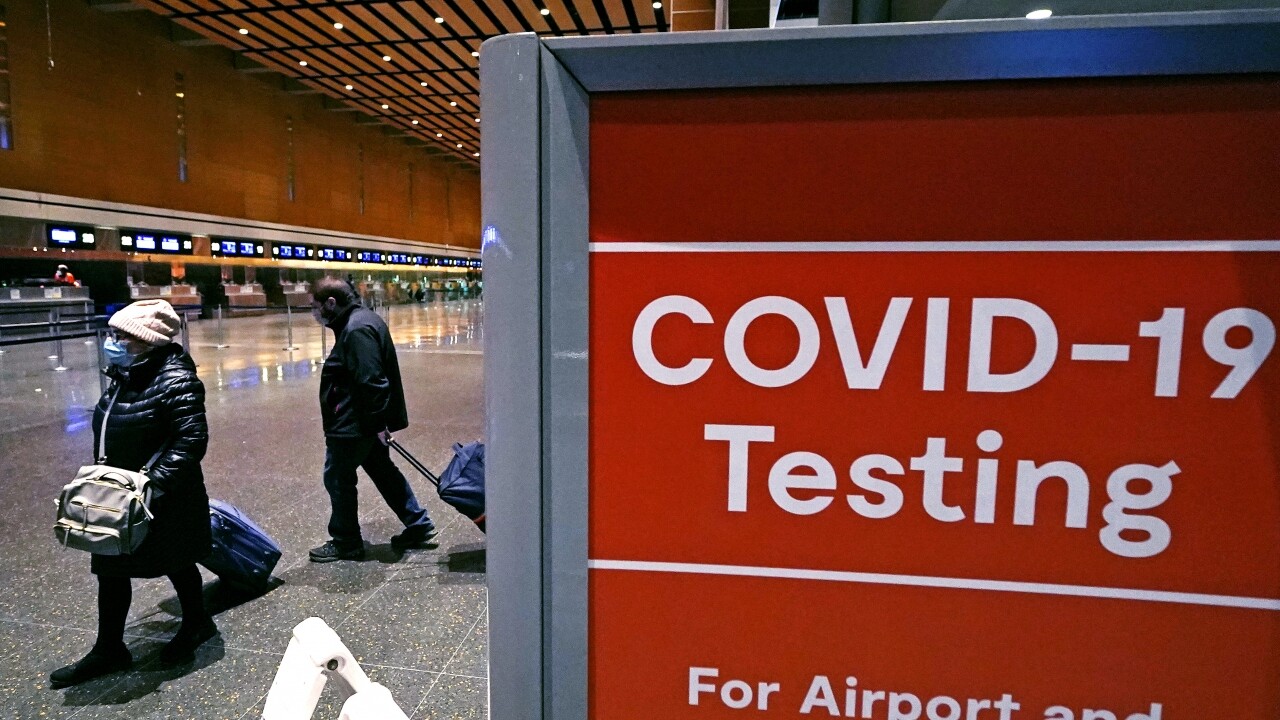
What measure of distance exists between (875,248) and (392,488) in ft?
14.4

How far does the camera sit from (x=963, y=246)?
78 centimetres

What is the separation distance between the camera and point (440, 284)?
1594 inches

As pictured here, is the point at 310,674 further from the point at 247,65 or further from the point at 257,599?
the point at 247,65

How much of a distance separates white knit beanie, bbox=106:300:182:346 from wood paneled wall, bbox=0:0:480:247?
1559 centimetres

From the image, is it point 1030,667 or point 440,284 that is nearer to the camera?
point 1030,667

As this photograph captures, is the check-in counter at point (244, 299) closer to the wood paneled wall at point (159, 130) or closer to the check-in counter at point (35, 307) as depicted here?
the wood paneled wall at point (159, 130)

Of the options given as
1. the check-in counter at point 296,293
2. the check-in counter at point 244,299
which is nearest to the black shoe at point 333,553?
the check-in counter at point 244,299

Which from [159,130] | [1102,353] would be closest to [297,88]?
[159,130]

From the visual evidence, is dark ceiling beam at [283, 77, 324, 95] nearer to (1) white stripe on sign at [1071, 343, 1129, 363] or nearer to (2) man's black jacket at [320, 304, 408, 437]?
(2) man's black jacket at [320, 304, 408, 437]

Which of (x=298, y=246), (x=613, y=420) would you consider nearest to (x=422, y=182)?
(x=298, y=246)

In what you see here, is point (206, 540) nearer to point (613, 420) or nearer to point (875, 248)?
point (613, 420)

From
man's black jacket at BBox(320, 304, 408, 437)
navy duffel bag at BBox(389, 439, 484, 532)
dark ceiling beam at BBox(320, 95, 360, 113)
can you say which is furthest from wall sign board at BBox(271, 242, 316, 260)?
navy duffel bag at BBox(389, 439, 484, 532)

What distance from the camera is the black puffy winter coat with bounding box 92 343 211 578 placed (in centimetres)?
317

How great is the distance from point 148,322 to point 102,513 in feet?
2.77
